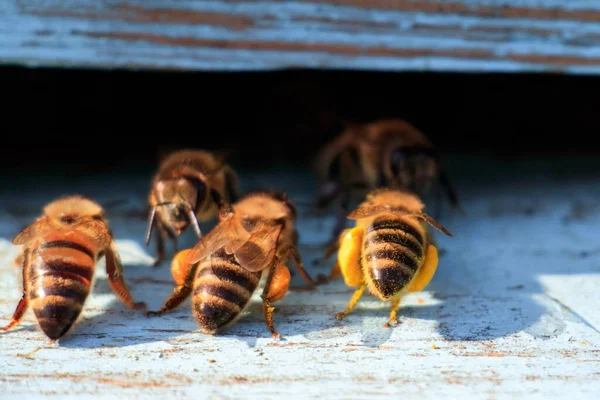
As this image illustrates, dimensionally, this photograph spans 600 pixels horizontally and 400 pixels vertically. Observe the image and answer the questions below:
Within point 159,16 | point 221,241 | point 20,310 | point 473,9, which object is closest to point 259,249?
point 221,241

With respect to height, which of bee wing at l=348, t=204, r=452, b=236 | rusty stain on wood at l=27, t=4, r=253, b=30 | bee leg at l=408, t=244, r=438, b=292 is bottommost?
bee leg at l=408, t=244, r=438, b=292

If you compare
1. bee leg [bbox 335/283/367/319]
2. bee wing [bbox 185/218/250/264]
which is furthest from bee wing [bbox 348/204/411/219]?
bee wing [bbox 185/218/250/264]

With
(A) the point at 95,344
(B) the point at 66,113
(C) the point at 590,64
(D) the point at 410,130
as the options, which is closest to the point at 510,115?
(D) the point at 410,130

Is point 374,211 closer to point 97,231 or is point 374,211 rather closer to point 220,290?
point 220,290

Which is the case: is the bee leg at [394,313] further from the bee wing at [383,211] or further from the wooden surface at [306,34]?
the wooden surface at [306,34]

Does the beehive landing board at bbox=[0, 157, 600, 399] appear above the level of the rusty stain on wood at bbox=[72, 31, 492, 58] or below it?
below

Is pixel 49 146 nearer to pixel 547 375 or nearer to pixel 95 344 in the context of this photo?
pixel 95 344

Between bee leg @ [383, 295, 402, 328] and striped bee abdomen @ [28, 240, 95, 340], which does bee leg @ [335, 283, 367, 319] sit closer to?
bee leg @ [383, 295, 402, 328]

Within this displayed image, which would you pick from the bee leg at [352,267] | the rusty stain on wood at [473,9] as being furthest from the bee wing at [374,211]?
the rusty stain on wood at [473,9]
